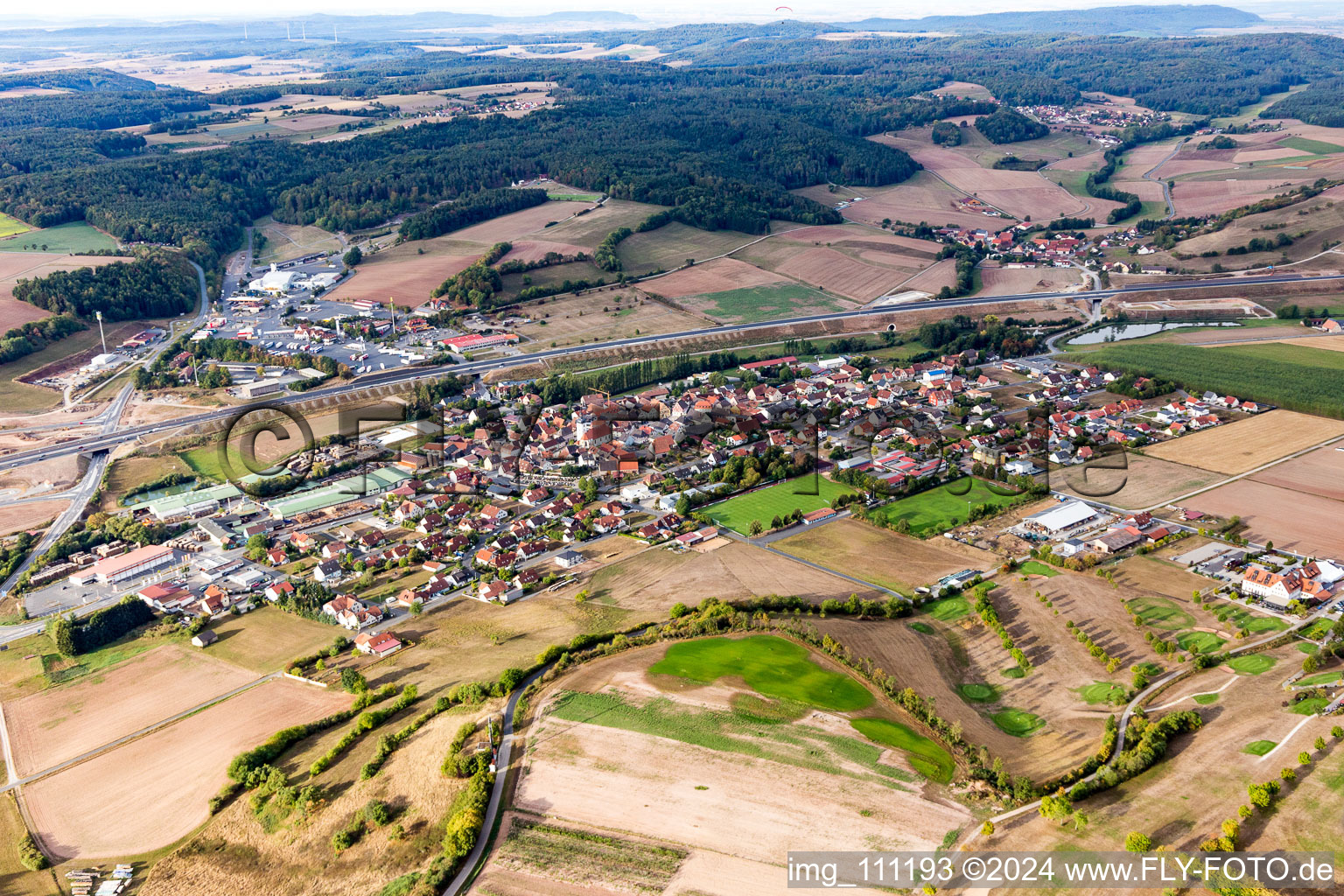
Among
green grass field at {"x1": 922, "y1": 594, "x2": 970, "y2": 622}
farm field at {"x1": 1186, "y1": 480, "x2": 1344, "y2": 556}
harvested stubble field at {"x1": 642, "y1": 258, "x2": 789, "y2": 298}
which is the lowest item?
green grass field at {"x1": 922, "y1": 594, "x2": 970, "y2": 622}

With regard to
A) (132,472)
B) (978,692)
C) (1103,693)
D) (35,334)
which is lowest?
(978,692)

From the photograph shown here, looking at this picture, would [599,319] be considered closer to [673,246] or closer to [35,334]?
[673,246]

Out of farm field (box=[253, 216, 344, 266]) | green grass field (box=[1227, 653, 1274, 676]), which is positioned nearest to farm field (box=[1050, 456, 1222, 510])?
green grass field (box=[1227, 653, 1274, 676])

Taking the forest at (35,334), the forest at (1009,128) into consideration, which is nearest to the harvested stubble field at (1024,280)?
the forest at (1009,128)

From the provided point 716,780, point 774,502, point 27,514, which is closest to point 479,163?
point 27,514

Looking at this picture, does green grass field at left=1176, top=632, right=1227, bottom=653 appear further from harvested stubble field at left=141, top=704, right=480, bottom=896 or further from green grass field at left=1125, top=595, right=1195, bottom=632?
harvested stubble field at left=141, top=704, right=480, bottom=896
